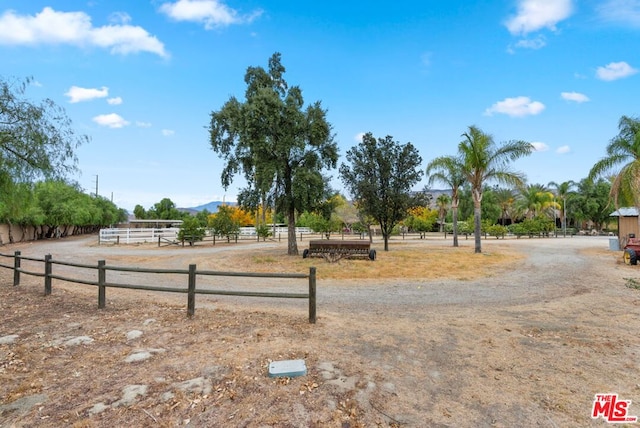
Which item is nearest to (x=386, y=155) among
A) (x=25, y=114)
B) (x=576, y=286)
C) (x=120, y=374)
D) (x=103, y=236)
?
(x=576, y=286)

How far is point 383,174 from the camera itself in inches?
722

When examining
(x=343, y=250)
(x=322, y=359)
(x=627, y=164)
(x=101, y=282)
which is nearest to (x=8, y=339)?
(x=101, y=282)

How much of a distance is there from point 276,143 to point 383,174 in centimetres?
600

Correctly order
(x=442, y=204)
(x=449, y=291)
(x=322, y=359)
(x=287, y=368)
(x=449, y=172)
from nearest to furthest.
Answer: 1. (x=287, y=368)
2. (x=322, y=359)
3. (x=449, y=291)
4. (x=449, y=172)
5. (x=442, y=204)

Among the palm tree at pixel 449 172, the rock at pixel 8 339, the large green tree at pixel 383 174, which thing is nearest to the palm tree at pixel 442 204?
the palm tree at pixel 449 172

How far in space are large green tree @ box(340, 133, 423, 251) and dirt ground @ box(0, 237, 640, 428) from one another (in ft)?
32.7

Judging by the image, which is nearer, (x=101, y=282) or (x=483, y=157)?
(x=101, y=282)

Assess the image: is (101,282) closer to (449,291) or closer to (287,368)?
(287,368)

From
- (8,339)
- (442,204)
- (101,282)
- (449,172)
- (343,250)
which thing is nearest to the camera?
(8,339)

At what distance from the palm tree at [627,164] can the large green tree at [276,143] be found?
13.7 metres

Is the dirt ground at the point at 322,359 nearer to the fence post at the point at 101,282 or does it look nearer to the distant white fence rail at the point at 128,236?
the fence post at the point at 101,282

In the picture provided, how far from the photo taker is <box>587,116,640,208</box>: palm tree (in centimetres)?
1599

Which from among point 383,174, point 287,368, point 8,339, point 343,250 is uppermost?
point 383,174

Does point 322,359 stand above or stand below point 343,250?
below
